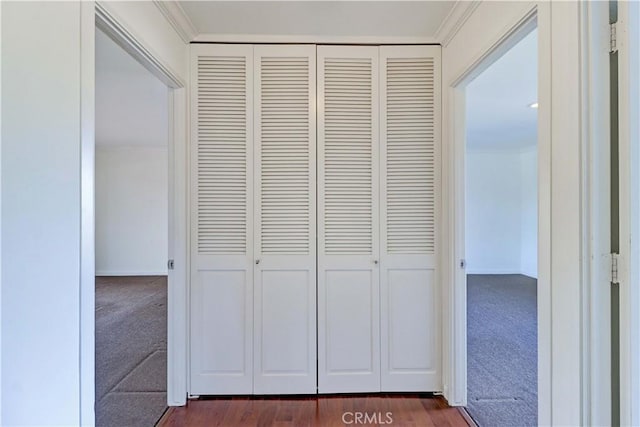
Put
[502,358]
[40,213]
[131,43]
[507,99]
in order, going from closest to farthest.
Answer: [40,213] < [131,43] < [502,358] < [507,99]

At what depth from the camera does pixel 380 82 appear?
85.4 inches

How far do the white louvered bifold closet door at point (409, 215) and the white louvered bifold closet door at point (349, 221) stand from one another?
77 mm

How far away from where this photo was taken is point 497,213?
6.36m

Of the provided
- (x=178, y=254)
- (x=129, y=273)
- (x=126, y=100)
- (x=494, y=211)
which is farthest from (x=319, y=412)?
(x=494, y=211)

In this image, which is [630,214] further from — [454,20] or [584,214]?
[454,20]

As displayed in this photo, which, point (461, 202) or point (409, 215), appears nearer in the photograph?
point (461, 202)

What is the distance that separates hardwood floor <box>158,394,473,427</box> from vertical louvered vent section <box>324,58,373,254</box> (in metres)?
1.01

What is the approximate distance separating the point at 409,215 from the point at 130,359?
2654 millimetres

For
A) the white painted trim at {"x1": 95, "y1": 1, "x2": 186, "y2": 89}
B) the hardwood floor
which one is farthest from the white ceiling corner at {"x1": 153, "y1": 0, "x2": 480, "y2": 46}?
the hardwood floor

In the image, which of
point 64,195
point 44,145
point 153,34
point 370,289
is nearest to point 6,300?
point 64,195

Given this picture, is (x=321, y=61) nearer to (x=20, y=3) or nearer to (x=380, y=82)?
(x=380, y=82)

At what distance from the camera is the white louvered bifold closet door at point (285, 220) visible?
214 centimetres

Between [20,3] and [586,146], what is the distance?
1868 mm

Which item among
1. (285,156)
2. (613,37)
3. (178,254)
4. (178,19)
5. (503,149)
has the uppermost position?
(503,149)
